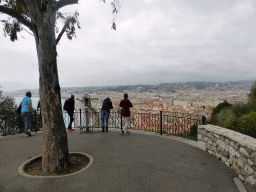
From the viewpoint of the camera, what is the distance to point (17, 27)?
20.1 feet

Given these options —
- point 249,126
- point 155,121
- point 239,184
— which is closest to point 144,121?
point 155,121

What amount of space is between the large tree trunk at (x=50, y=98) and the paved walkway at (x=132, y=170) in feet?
1.78

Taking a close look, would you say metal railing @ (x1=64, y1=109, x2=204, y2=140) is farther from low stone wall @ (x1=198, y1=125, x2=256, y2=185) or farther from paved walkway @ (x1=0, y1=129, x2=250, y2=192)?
low stone wall @ (x1=198, y1=125, x2=256, y2=185)

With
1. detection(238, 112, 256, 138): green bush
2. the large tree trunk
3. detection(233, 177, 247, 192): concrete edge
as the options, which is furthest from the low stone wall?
the large tree trunk

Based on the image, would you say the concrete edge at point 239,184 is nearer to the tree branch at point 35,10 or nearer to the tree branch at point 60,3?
the tree branch at point 35,10

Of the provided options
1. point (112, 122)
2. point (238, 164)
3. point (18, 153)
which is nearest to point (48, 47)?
point (18, 153)

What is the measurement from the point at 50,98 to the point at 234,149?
4.59m

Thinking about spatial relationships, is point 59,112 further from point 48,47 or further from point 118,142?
point 118,142

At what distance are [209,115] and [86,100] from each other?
1885cm

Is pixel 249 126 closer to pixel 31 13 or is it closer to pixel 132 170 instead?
pixel 132 170

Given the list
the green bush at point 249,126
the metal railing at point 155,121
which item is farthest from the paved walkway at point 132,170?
the green bush at point 249,126

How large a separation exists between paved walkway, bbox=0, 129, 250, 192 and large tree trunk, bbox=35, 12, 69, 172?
1.78 ft

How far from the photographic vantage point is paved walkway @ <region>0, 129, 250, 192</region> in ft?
10.2

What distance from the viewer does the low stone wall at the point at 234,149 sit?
3.21 metres
